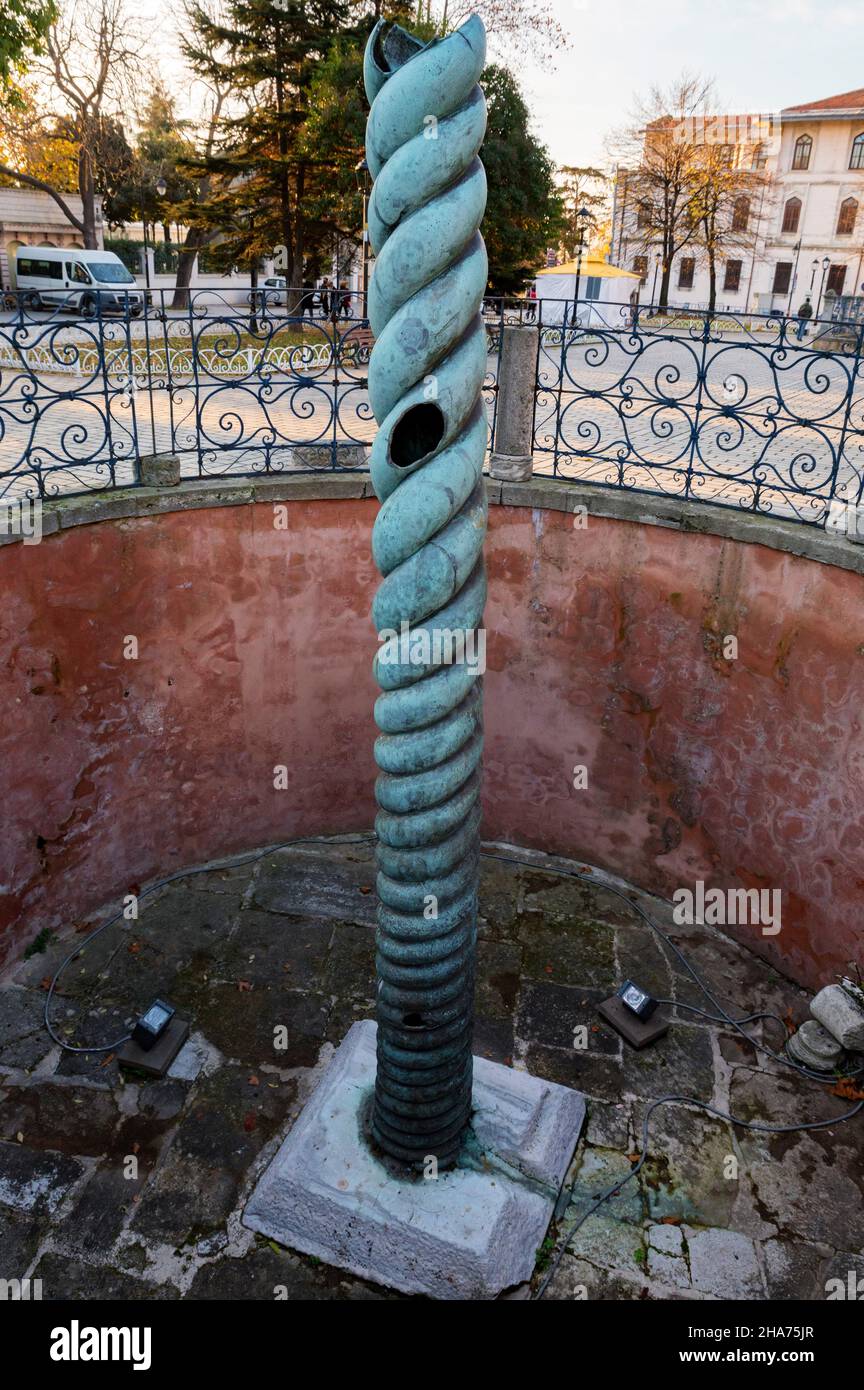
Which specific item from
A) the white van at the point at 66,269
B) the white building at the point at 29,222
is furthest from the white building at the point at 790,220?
the white van at the point at 66,269

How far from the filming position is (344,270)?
2509 cm

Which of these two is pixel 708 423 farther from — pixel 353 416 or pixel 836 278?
pixel 836 278

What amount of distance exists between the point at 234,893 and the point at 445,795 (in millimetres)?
3638

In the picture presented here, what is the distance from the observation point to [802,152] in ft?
141

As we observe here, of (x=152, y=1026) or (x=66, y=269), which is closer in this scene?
(x=152, y=1026)

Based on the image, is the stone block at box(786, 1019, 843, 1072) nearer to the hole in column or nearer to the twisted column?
the twisted column

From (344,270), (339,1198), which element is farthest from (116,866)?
(344,270)

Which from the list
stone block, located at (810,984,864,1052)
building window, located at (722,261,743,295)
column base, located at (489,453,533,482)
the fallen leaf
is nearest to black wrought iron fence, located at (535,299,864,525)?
column base, located at (489,453,533,482)

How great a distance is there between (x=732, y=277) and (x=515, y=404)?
46557mm

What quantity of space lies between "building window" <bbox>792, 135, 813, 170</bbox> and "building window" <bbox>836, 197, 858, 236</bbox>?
8.58 ft

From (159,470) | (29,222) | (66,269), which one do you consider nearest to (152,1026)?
(159,470)

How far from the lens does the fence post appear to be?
19.6 feet

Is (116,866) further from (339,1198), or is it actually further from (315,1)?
(315,1)

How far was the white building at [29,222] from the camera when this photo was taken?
30578 millimetres
